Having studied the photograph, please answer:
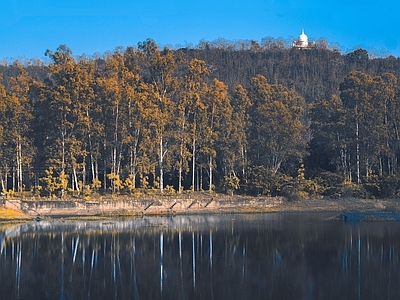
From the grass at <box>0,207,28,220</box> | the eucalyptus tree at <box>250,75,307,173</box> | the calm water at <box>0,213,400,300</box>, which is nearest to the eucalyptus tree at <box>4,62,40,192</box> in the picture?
the grass at <box>0,207,28,220</box>

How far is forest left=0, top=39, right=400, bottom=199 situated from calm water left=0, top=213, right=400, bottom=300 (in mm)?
14902

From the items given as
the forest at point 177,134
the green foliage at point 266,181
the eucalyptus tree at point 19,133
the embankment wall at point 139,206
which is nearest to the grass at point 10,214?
the embankment wall at point 139,206

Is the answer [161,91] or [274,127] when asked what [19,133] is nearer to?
[161,91]

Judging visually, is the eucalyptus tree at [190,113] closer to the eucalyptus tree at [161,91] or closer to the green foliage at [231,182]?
the eucalyptus tree at [161,91]

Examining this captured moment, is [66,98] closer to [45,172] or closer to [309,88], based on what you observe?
[45,172]

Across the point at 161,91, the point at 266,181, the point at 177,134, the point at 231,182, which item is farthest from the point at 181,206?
the point at 161,91

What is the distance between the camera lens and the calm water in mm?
18453

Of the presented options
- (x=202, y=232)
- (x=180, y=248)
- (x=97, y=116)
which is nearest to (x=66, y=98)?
(x=97, y=116)

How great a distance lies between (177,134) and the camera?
5456 centimetres

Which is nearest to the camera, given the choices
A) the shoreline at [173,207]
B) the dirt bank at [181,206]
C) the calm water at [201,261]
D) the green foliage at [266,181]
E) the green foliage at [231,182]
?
the calm water at [201,261]

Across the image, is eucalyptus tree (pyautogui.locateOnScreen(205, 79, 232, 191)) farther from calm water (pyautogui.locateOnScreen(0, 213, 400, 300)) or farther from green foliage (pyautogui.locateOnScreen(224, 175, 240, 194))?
calm water (pyautogui.locateOnScreen(0, 213, 400, 300))

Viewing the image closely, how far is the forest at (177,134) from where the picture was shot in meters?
51.2

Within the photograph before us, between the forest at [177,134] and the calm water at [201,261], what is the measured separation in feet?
48.9

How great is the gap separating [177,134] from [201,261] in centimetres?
3112
